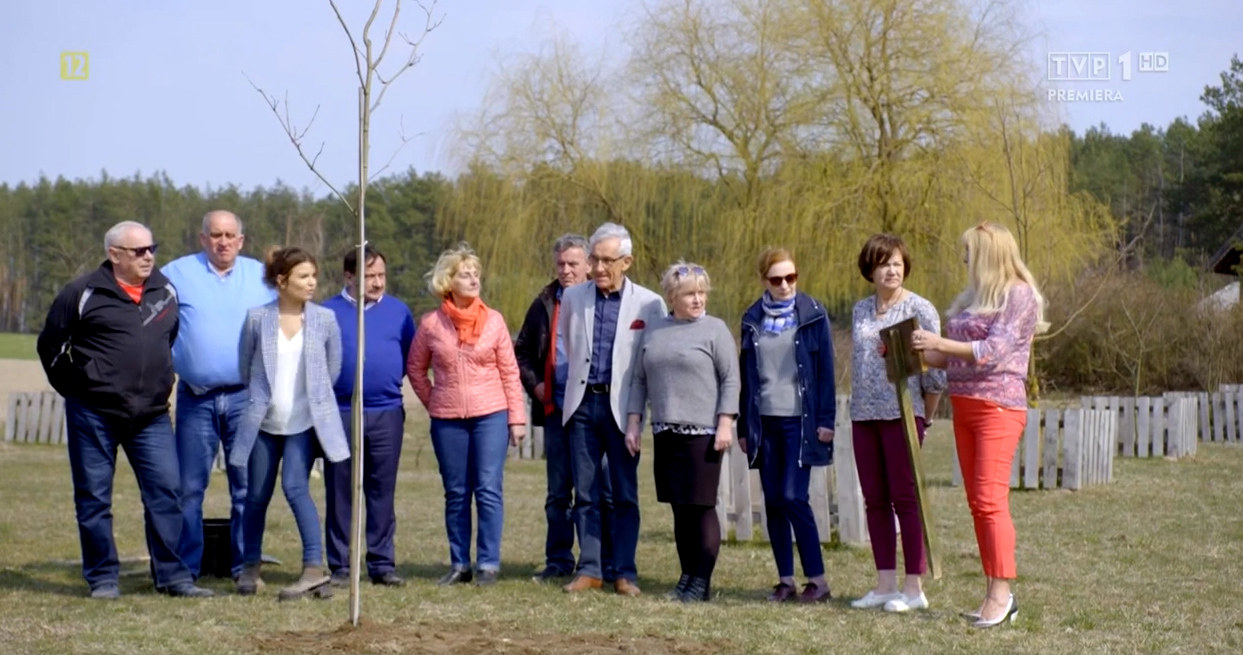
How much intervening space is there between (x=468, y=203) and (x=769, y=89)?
6774 millimetres

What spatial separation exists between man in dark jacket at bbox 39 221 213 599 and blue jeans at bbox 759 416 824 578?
3033 millimetres

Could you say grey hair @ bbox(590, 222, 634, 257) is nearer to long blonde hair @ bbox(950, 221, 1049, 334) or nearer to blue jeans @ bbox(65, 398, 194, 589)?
long blonde hair @ bbox(950, 221, 1049, 334)

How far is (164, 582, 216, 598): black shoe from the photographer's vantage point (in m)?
7.44

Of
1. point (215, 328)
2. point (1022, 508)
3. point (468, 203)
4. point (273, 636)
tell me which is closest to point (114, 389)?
point (215, 328)

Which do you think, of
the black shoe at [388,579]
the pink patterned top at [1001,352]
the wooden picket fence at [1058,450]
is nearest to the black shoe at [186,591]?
the black shoe at [388,579]

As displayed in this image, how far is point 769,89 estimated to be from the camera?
26.4 m

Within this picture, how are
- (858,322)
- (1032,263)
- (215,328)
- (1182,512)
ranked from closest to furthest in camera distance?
1. (858,322)
2. (215,328)
3. (1182,512)
4. (1032,263)

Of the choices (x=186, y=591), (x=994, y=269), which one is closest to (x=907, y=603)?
(x=994, y=269)

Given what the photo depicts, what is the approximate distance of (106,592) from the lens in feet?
24.2

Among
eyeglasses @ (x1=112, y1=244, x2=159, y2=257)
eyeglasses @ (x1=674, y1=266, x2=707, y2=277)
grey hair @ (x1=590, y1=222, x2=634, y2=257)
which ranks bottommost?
eyeglasses @ (x1=674, y1=266, x2=707, y2=277)

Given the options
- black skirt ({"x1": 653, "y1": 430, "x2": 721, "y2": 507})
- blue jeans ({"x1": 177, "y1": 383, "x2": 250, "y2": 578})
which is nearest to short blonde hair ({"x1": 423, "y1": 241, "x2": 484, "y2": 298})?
blue jeans ({"x1": 177, "y1": 383, "x2": 250, "y2": 578})

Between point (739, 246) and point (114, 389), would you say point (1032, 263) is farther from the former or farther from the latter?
point (114, 389)

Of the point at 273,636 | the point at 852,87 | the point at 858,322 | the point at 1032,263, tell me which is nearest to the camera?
the point at 273,636

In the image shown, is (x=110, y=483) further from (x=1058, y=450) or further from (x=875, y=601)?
(x=1058, y=450)
